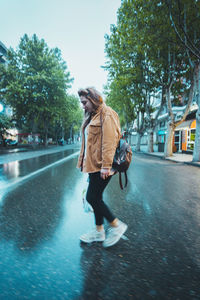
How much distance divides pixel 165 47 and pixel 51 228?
50.7 feet

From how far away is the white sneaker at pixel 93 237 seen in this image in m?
2.63

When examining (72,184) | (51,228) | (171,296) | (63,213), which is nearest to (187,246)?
(171,296)

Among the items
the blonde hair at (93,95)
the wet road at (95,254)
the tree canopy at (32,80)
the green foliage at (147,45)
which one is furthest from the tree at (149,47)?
the blonde hair at (93,95)

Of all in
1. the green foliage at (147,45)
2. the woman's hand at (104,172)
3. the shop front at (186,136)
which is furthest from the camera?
the shop front at (186,136)

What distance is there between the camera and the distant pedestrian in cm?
233

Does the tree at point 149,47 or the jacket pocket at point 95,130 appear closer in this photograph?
the jacket pocket at point 95,130

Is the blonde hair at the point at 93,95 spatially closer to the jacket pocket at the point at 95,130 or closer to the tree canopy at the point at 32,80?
the jacket pocket at the point at 95,130

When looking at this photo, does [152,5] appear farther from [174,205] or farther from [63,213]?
[63,213]

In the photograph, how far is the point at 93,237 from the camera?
2662 mm

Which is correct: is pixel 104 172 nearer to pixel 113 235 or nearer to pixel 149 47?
pixel 113 235

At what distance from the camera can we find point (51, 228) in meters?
3.04

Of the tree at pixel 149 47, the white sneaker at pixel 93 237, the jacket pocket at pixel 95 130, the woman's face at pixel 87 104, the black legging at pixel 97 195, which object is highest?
the tree at pixel 149 47

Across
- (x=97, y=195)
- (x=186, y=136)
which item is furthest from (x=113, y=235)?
(x=186, y=136)

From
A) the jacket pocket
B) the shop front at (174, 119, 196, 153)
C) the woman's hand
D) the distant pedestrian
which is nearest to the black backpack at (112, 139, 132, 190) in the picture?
the distant pedestrian
